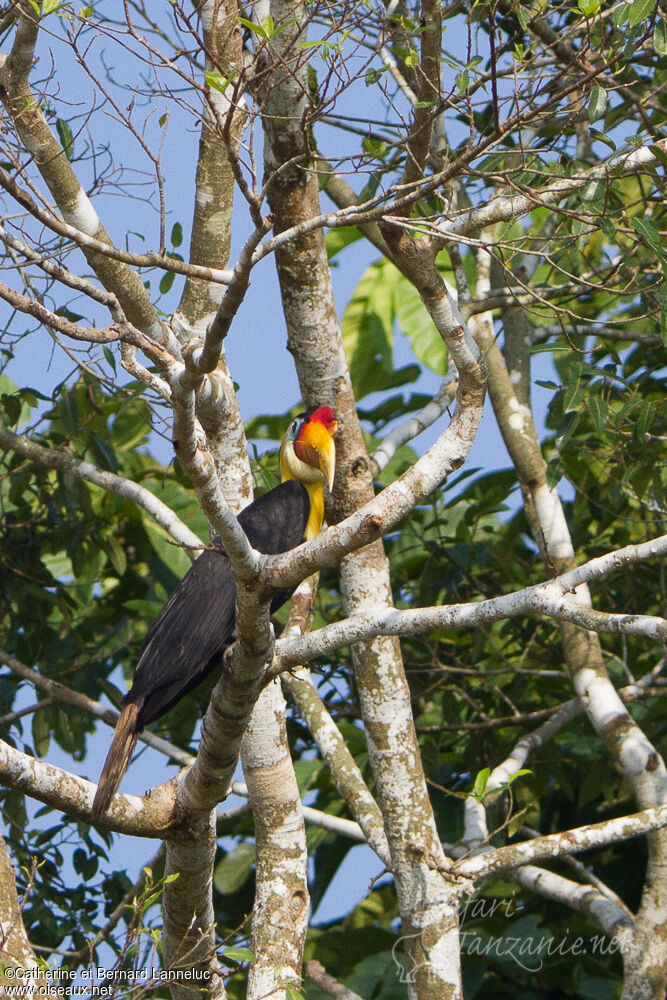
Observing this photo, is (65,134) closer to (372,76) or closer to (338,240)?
(372,76)

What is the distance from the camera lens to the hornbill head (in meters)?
3.50

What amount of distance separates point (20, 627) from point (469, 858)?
2099mm

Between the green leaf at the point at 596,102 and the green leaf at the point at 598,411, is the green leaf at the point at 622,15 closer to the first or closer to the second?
the green leaf at the point at 596,102

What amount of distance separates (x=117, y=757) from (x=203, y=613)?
0.52m

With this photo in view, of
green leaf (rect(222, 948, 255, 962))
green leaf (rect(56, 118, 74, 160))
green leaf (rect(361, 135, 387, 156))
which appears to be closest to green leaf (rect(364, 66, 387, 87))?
green leaf (rect(361, 135, 387, 156))

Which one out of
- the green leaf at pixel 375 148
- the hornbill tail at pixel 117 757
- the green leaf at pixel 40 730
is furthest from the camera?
→ the green leaf at pixel 40 730

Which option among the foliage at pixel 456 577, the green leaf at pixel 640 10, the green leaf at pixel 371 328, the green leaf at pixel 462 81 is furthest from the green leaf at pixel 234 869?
the green leaf at pixel 640 10

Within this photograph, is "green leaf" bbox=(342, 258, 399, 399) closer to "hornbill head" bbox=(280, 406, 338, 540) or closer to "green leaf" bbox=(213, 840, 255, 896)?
"hornbill head" bbox=(280, 406, 338, 540)

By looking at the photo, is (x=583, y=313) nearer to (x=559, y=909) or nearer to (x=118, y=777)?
(x=559, y=909)

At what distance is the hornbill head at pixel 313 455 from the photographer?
3.50 metres

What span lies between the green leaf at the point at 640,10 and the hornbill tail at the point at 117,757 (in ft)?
6.85

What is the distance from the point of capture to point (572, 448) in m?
3.54

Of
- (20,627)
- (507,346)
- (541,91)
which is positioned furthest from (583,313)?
(20,627)

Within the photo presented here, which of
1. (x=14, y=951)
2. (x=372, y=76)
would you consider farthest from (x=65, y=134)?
(x=14, y=951)
